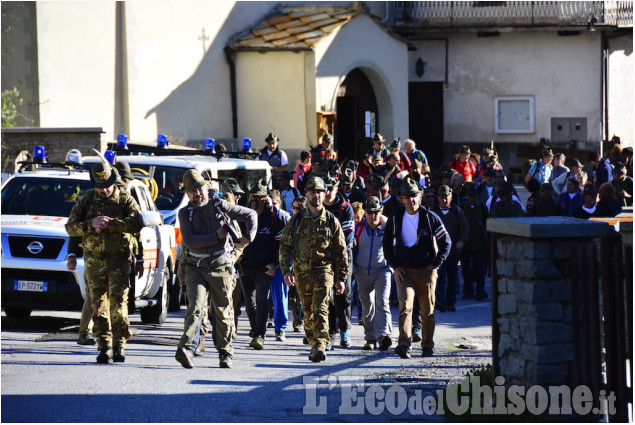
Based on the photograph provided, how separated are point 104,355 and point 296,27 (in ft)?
62.7

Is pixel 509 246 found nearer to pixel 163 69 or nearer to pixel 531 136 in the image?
pixel 163 69

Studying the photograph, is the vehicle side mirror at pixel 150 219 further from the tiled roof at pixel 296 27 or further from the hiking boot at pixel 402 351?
the tiled roof at pixel 296 27

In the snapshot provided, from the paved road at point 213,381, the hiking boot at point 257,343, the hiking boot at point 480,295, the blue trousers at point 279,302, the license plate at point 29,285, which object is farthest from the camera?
the hiking boot at point 480,295

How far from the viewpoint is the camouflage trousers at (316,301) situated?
11227mm

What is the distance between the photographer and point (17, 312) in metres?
13.7

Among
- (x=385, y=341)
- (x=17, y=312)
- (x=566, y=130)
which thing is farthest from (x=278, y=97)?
(x=385, y=341)

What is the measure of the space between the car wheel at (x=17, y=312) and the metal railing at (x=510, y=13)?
21562 mm

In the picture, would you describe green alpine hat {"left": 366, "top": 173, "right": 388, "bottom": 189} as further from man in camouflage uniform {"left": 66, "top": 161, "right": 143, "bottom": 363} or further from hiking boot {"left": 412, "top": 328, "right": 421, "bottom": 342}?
man in camouflage uniform {"left": 66, "top": 161, "right": 143, "bottom": 363}

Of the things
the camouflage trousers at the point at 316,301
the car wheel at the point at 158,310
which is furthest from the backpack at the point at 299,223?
the car wheel at the point at 158,310

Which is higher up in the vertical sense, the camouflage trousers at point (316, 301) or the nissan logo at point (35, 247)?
the nissan logo at point (35, 247)

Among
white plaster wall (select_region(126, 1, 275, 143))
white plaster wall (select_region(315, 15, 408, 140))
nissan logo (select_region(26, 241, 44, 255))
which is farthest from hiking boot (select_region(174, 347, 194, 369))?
white plaster wall (select_region(315, 15, 408, 140))

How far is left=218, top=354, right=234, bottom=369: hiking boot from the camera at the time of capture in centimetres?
1057

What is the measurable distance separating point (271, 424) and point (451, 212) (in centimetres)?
771

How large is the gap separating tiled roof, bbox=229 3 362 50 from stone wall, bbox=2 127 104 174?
7.04 m
